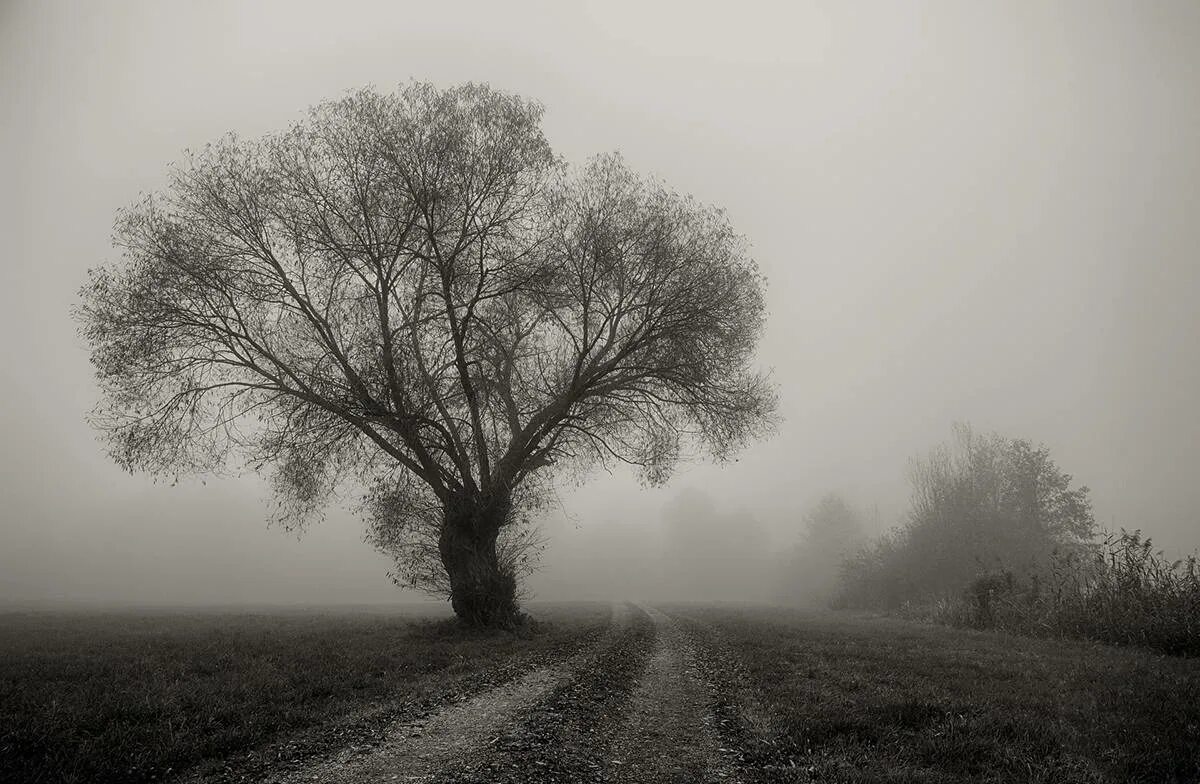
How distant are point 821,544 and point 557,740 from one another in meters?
78.0

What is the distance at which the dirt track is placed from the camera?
5977 mm

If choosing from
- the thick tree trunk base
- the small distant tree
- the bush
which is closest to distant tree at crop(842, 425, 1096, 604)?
the small distant tree

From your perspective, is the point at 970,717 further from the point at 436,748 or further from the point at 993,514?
the point at 993,514

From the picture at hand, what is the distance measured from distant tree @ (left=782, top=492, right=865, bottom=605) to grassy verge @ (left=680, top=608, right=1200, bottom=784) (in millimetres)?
62822

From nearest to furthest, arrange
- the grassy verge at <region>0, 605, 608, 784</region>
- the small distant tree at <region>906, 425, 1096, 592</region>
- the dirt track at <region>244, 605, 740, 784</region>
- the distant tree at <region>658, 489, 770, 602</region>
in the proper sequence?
1. the dirt track at <region>244, 605, 740, 784</region>
2. the grassy verge at <region>0, 605, 608, 784</region>
3. the small distant tree at <region>906, 425, 1096, 592</region>
4. the distant tree at <region>658, 489, 770, 602</region>

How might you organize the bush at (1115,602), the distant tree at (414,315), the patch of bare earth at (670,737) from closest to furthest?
the patch of bare earth at (670,737), the bush at (1115,602), the distant tree at (414,315)

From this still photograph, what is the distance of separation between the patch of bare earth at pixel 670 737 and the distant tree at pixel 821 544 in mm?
65663

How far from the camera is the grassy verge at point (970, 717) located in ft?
19.2

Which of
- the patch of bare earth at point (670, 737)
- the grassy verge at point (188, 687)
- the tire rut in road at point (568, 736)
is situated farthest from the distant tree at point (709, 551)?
the tire rut in road at point (568, 736)

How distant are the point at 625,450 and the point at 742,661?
11.3 m

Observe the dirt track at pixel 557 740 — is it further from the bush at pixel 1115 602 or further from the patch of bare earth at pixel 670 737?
the bush at pixel 1115 602

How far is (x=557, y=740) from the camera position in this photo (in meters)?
7.07

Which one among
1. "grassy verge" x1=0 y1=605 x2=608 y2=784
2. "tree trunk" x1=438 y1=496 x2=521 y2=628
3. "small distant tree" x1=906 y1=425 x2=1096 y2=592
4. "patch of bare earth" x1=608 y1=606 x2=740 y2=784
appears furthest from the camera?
"small distant tree" x1=906 y1=425 x2=1096 y2=592

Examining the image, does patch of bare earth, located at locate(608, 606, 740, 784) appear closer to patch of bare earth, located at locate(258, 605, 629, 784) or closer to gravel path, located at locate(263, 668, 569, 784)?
patch of bare earth, located at locate(258, 605, 629, 784)
